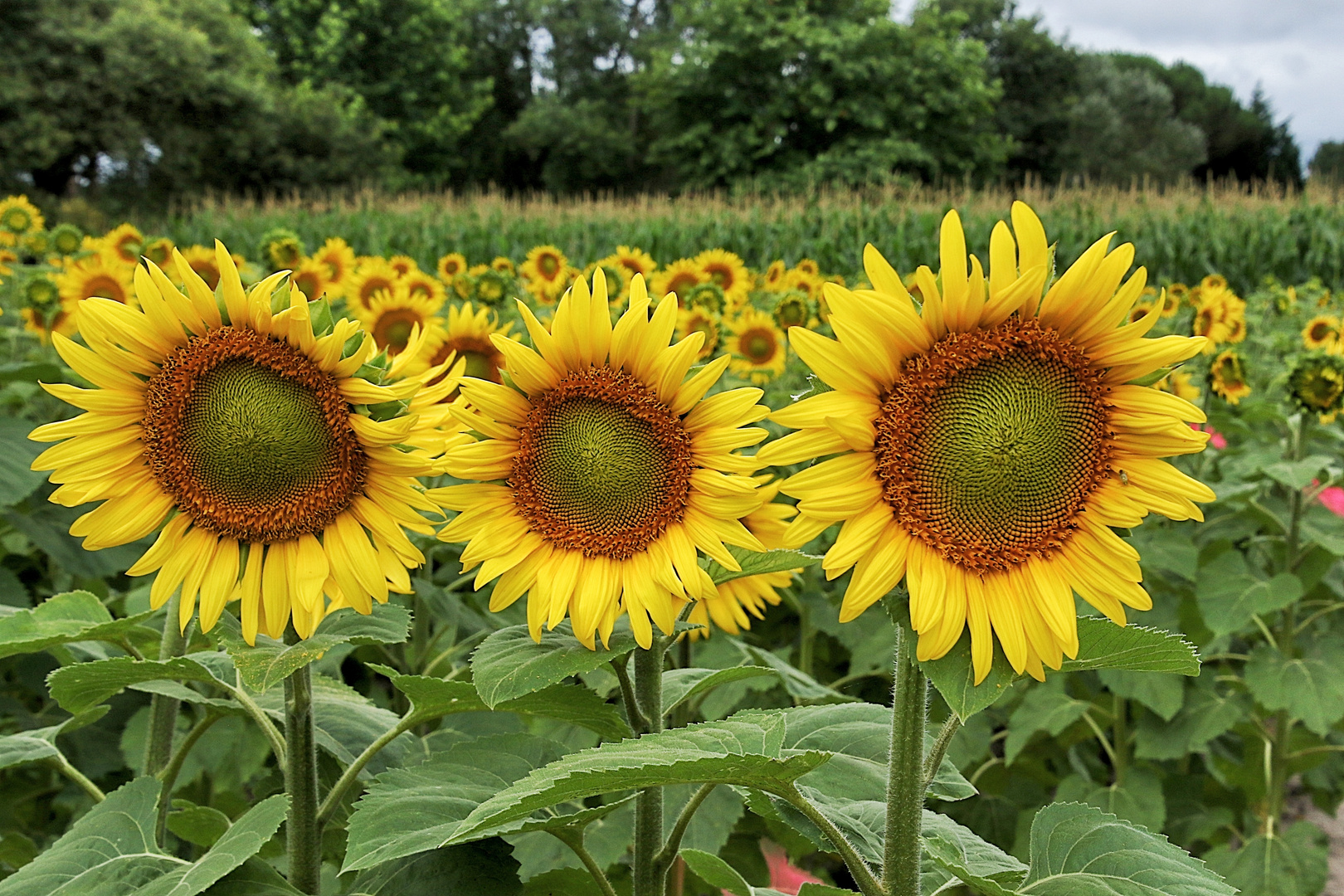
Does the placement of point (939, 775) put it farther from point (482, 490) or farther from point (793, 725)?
point (482, 490)

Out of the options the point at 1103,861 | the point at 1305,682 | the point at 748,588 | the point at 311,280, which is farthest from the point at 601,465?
the point at 311,280

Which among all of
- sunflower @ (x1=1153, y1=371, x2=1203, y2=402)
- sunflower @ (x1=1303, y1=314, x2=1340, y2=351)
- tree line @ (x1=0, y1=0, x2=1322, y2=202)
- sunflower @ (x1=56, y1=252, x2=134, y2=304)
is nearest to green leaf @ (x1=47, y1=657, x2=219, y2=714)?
sunflower @ (x1=56, y1=252, x2=134, y2=304)

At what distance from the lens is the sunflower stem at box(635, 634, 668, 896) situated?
47.9 inches

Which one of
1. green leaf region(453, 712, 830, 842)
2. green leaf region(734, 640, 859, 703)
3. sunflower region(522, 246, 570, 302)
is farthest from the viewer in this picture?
sunflower region(522, 246, 570, 302)

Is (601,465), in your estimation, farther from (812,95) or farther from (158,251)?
(812,95)

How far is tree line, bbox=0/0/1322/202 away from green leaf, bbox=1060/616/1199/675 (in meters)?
22.6

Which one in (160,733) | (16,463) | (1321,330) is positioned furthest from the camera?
(1321,330)

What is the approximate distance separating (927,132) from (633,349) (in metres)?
39.8

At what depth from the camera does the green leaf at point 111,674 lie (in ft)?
3.87

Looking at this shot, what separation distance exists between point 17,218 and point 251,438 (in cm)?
483

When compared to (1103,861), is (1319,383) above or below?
above

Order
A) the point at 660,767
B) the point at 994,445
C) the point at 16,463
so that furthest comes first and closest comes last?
the point at 16,463
the point at 994,445
the point at 660,767

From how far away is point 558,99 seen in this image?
44062 millimetres

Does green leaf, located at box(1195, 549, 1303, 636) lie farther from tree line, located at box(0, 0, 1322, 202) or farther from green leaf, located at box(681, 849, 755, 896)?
tree line, located at box(0, 0, 1322, 202)
